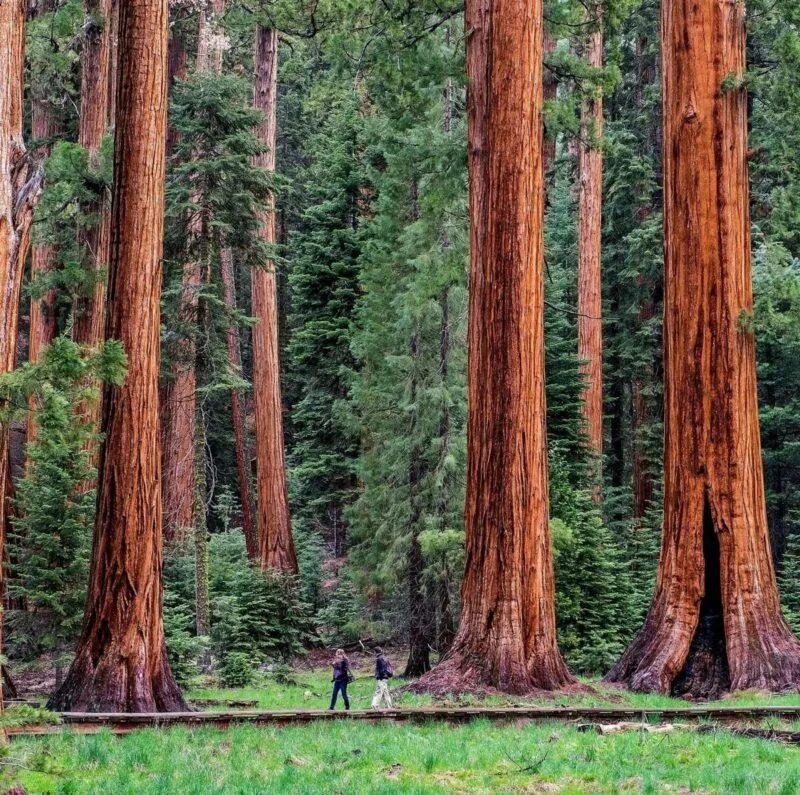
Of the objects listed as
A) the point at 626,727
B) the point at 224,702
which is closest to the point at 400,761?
the point at 626,727

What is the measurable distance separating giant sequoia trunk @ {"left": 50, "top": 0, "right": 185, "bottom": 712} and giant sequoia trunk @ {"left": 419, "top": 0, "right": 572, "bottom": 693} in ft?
11.2

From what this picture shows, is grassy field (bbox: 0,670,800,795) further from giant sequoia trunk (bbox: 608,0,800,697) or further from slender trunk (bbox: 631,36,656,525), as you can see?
slender trunk (bbox: 631,36,656,525)

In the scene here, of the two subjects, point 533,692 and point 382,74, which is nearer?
point 533,692

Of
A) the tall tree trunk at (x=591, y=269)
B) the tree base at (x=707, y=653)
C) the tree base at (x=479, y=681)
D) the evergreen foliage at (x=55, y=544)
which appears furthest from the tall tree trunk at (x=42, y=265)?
the tree base at (x=707, y=653)

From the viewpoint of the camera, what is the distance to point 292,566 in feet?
85.8

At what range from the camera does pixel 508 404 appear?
1353 cm

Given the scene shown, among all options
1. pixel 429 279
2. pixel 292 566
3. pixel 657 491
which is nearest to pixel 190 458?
pixel 292 566

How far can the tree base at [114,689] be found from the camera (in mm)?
11523

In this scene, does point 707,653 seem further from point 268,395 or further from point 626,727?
point 268,395

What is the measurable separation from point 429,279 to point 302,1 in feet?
17.3

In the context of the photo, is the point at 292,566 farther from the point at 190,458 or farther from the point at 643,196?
the point at 643,196

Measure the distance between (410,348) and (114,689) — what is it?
38.5ft

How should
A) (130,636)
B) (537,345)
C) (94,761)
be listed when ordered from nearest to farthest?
1. (94,761)
2. (130,636)
3. (537,345)

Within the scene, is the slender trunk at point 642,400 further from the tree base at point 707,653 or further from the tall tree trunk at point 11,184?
the tall tree trunk at point 11,184
